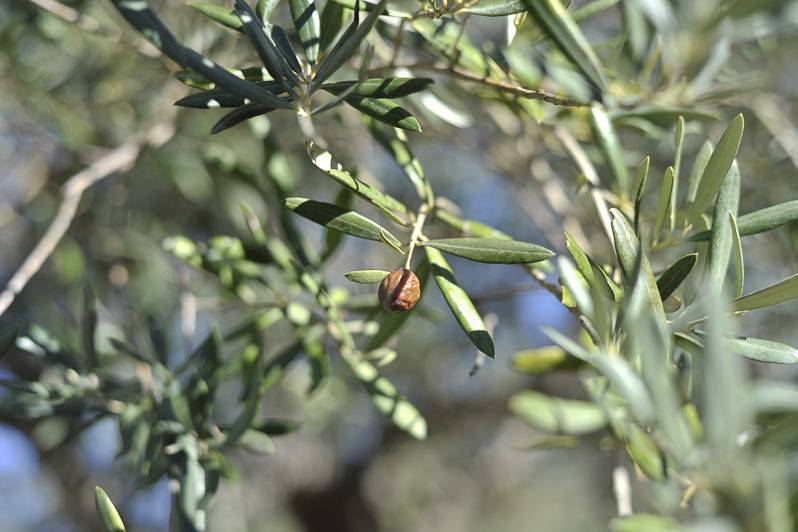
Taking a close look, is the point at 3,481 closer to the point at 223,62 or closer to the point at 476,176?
the point at 476,176

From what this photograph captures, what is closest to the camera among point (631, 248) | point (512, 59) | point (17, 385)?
point (631, 248)

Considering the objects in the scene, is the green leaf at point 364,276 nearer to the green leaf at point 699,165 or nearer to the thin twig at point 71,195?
the green leaf at point 699,165

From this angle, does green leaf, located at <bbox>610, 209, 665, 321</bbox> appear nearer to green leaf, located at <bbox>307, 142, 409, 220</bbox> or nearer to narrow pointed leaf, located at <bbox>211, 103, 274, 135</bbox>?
green leaf, located at <bbox>307, 142, 409, 220</bbox>

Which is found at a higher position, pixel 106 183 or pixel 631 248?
pixel 631 248

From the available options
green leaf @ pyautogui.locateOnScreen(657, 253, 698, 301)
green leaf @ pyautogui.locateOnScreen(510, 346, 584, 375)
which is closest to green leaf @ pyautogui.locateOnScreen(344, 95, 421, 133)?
green leaf @ pyautogui.locateOnScreen(657, 253, 698, 301)

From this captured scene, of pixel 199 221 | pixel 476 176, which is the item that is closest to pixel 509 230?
pixel 476 176

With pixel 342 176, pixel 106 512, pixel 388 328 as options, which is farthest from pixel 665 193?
pixel 106 512

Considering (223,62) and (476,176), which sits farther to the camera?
(476,176)
